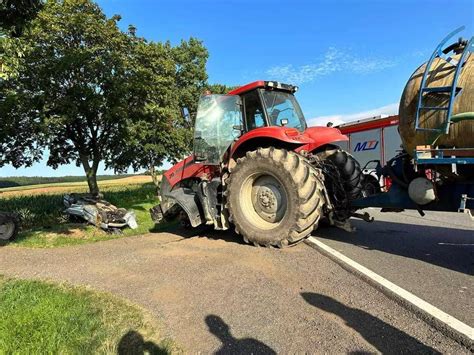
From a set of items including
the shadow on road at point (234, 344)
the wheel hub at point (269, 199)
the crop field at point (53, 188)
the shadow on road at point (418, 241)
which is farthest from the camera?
the crop field at point (53, 188)

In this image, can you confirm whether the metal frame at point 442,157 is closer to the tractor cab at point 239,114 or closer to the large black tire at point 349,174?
the large black tire at point 349,174

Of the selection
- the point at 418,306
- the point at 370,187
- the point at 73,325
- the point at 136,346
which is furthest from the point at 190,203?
the point at 418,306

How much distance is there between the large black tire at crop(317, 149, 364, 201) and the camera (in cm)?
663

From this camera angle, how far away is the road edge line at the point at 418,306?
2.86 m

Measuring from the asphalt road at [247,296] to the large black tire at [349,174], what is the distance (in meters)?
1.49

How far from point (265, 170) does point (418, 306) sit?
10.5ft

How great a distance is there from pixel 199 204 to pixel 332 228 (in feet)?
8.51

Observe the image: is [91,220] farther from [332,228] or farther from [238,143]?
[332,228]

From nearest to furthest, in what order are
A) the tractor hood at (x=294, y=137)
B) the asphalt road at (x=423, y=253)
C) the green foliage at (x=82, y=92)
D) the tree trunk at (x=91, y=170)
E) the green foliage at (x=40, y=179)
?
the asphalt road at (x=423, y=253)
the tractor hood at (x=294, y=137)
the green foliage at (x=82, y=92)
the tree trunk at (x=91, y=170)
the green foliage at (x=40, y=179)

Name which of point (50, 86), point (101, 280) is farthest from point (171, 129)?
point (101, 280)

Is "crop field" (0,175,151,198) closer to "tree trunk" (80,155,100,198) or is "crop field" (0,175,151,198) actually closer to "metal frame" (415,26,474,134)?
"tree trunk" (80,155,100,198)

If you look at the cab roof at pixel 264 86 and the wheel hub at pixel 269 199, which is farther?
the cab roof at pixel 264 86

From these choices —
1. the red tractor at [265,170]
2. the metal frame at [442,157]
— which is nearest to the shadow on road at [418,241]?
the red tractor at [265,170]

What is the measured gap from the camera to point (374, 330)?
3020mm
